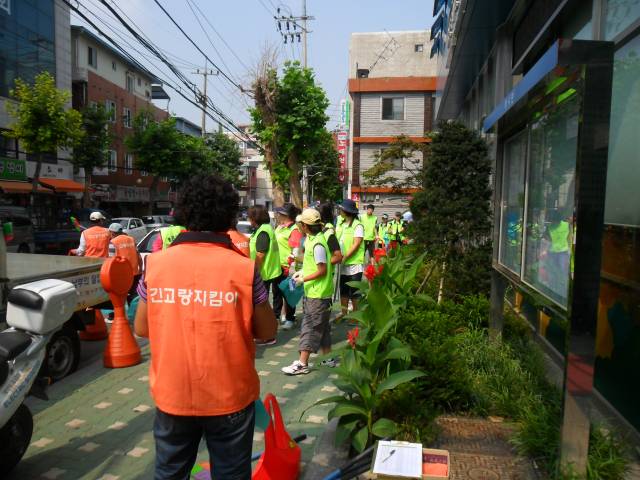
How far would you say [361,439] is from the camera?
3.37m

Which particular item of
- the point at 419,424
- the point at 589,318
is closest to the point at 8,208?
the point at 419,424

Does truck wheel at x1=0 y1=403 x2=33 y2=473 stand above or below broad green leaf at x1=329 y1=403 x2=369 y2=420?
below

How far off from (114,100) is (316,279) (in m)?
36.1

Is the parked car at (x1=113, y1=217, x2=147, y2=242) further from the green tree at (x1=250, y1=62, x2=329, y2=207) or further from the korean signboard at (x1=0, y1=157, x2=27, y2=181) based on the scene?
the green tree at (x1=250, y1=62, x2=329, y2=207)

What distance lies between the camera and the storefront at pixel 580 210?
260 centimetres

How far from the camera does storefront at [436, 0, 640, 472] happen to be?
260 centimetres

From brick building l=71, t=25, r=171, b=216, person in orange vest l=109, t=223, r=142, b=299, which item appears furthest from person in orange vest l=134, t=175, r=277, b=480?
brick building l=71, t=25, r=171, b=216

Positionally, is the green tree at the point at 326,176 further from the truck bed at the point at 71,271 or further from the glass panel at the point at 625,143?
the glass panel at the point at 625,143

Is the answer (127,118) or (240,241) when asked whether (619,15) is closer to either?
(240,241)

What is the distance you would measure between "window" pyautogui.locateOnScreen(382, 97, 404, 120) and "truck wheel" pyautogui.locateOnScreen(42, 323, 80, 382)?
27.1 meters

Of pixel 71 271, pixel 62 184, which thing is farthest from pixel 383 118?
pixel 71 271

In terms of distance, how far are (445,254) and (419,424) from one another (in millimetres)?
3358

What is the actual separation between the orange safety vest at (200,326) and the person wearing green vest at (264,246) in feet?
14.6

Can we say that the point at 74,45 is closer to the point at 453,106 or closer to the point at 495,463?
the point at 453,106
